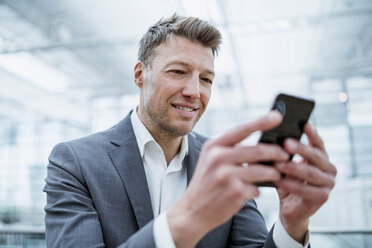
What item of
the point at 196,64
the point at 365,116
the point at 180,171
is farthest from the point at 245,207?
the point at 365,116

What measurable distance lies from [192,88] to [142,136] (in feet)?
1.00

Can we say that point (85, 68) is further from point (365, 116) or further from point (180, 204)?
point (180, 204)

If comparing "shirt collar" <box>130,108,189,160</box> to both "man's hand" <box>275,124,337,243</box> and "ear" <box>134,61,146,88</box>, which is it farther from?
"man's hand" <box>275,124,337,243</box>

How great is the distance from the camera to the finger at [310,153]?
1.97ft

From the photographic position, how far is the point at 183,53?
50.8 inches

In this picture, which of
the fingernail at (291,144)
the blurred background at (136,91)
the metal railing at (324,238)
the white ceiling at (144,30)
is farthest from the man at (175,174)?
the white ceiling at (144,30)

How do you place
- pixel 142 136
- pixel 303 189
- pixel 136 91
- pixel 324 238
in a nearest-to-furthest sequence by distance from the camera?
pixel 303 189
pixel 142 136
pixel 324 238
pixel 136 91

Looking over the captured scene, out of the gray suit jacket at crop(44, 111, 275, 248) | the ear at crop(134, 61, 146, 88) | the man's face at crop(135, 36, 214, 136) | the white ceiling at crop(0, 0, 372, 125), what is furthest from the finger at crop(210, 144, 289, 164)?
the white ceiling at crop(0, 0, 372, 125)

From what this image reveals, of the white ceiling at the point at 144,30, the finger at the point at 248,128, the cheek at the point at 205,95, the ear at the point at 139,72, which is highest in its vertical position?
the white ceiling at the point at 144,30

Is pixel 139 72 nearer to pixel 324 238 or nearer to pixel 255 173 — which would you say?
pixel 255 173

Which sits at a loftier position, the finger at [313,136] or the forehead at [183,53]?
the forehead at [183,53]

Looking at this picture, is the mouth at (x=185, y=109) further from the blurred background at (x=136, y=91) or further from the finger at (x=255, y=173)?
the blurred background at (x=136, y=91)

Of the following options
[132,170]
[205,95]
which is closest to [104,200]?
[132,170]

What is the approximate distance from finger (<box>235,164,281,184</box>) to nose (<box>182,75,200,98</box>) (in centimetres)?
72
